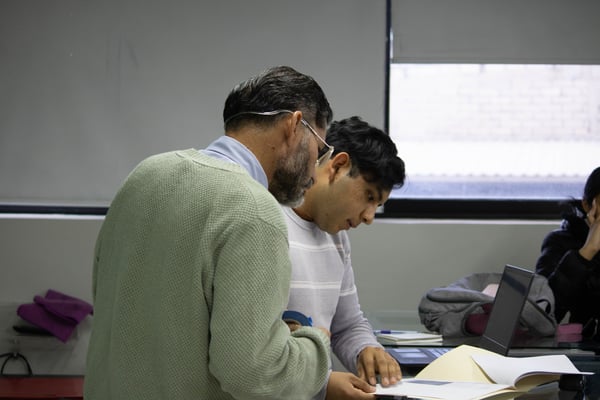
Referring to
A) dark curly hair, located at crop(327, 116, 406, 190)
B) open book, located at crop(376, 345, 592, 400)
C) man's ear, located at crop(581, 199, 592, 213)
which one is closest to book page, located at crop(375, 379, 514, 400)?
open book, located at crop(376, 345, 592, 400)

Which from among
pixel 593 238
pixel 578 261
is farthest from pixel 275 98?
pixel 593 238

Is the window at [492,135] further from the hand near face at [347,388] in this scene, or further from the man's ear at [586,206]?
the hand near face at [347,388]

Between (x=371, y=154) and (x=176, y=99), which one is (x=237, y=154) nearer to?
(x=371, y=154)

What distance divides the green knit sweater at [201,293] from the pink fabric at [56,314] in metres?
2.89

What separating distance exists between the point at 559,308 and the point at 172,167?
2315mm

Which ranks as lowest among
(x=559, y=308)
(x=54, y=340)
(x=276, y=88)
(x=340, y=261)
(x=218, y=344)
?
(x=54, y=340)

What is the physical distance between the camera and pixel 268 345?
3.78 feet

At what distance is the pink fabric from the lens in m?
4.00

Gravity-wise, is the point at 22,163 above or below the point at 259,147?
below

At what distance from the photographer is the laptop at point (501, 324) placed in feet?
7.33

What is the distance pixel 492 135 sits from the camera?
169 inches

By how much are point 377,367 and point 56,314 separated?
2675mm

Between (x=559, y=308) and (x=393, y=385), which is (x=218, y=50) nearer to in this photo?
(x=559, y=308)

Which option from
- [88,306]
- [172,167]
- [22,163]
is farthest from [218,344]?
[22,163]
